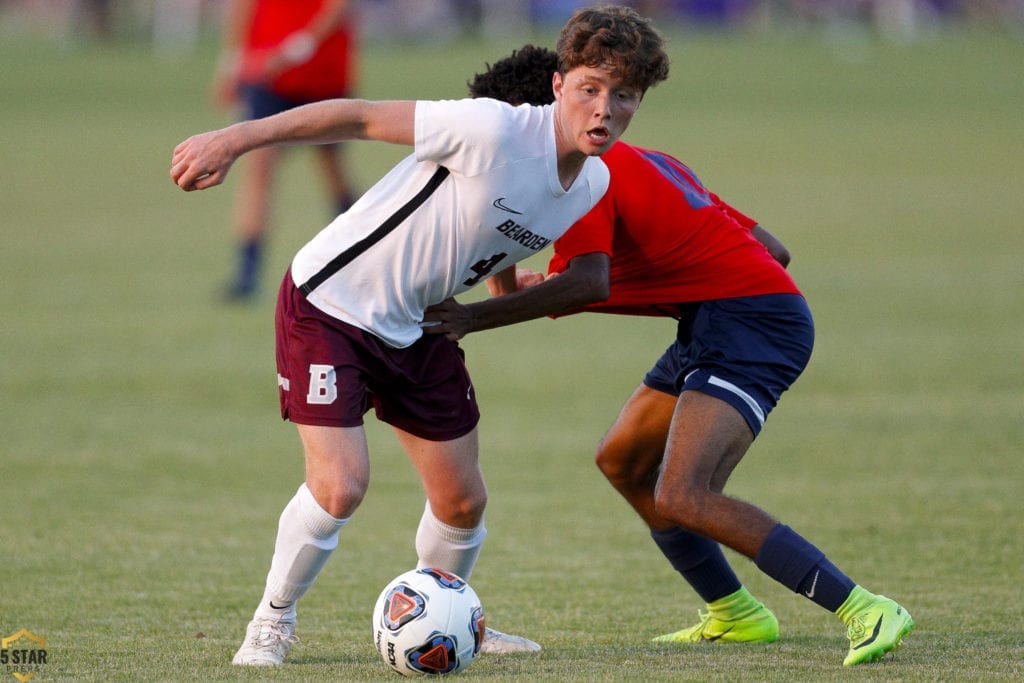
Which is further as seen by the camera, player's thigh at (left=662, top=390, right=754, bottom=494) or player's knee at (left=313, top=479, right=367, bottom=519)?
player's thigh at (left=662, top=390, right=754, bottom=494)

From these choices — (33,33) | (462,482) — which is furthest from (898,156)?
(33,33)

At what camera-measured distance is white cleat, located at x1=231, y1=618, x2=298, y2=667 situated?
482 centimetres

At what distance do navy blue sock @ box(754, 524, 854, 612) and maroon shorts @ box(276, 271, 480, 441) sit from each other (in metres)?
1.07

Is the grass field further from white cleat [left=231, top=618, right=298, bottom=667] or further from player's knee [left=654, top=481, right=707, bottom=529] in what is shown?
player's knee [left=654, top=481, right=707, bottom=529]

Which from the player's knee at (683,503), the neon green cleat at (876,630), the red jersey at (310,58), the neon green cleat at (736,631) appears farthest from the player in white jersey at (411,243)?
the red jersey at (310,58)

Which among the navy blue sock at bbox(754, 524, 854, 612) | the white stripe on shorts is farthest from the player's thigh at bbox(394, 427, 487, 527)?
the navy blue sock at bbox(754, 524, 854, 612)

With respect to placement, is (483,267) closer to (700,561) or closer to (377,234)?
(377,234)

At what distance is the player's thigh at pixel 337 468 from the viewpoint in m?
4.75

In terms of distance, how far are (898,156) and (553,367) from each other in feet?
49.7

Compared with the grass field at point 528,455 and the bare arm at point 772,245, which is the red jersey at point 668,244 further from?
the grass field at point 528,455

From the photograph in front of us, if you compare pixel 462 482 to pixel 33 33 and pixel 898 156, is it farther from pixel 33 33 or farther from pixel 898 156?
pixel 33 33

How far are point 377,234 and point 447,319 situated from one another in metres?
0.37

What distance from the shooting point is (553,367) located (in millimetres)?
11633

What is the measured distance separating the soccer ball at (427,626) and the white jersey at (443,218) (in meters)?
0.79
